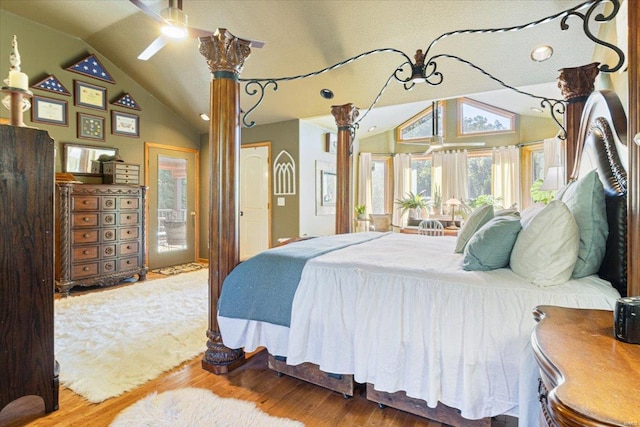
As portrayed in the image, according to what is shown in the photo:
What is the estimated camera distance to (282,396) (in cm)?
189

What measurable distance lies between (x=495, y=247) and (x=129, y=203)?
463 centimetres

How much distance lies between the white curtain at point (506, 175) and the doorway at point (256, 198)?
15.6 ft

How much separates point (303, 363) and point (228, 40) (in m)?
2.06

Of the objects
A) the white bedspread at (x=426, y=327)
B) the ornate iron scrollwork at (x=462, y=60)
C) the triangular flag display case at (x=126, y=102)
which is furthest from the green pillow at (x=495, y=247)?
the triangular flag display case at (x=126, y=102)

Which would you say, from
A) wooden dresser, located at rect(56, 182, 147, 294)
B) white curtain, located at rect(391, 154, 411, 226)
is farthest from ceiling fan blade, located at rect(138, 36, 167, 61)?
white curtain, located at rect(391, 154, 411, 226)

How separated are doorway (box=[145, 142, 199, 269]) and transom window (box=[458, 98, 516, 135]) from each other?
5.77m

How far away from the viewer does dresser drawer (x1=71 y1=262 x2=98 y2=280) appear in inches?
158

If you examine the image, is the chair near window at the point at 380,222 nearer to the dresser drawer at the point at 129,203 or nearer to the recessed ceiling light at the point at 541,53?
the recessed ceiling light at the point at 541,53

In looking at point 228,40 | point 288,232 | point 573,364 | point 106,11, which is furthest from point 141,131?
point 573,364

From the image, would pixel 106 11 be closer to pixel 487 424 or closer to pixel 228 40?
pixel 228 40

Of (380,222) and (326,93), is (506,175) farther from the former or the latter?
(326,93)

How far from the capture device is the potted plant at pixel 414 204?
6438 mm

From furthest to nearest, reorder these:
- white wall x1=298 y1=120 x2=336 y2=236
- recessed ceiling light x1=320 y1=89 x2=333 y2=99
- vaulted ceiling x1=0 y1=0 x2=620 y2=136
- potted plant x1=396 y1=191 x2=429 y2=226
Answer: potted plant x1=396 y1=191 x2=429 y2=226 < white wall x1=298 y1=120 x2=336 y2=236 < recessed ceiling light x1=320 y1=89 x2=333 y2=99 < vaulted ceiling x1=0 y1=0 x2=620 y2=136

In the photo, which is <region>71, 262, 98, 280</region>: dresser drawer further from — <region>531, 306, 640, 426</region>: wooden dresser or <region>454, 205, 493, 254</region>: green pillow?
<region>531, 306, 640, 426</region>: wooden dresser
